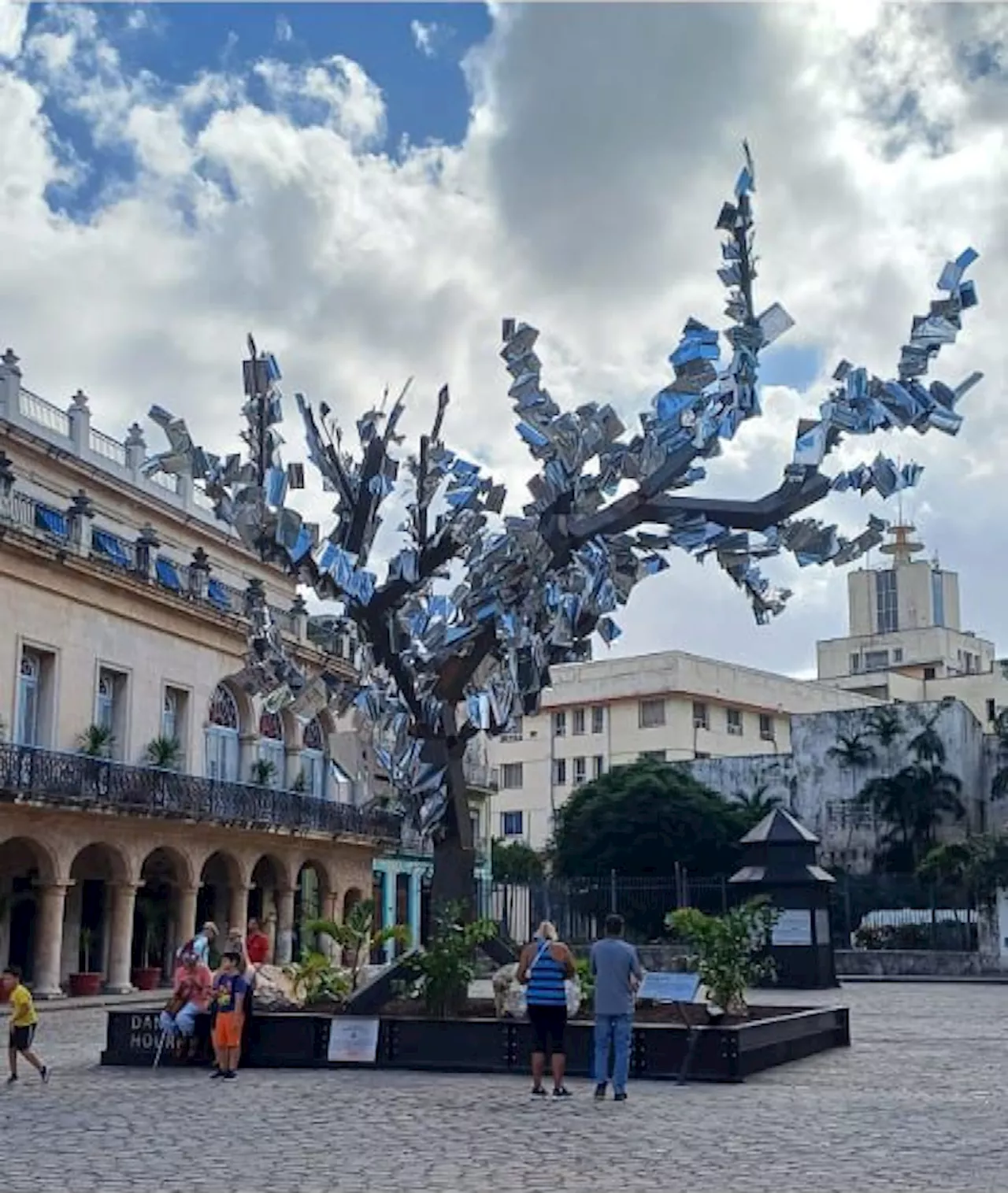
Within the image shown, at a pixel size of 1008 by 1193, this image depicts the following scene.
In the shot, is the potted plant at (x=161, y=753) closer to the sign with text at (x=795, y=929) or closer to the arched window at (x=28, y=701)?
the arched window at (x=28, y=701)

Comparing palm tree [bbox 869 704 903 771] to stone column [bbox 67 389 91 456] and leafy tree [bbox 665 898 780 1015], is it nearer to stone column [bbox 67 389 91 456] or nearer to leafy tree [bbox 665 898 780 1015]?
stone column [bbox 67 389 91 456]

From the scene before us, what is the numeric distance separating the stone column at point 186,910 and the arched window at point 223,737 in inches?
127

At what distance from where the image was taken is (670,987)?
14234mm

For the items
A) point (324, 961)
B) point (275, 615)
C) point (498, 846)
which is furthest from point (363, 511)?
point (498, 846)

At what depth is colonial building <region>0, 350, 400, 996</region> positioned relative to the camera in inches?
1116

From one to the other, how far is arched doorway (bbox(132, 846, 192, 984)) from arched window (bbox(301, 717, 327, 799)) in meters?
6.43

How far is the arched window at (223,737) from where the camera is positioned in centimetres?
3544

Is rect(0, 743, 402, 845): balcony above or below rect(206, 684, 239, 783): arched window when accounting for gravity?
below

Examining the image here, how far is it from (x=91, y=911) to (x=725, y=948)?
20.1 m

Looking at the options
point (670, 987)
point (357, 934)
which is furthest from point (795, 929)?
point (670, 987)

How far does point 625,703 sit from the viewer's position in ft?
231

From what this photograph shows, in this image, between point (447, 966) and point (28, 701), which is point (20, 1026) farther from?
point (28, 701)

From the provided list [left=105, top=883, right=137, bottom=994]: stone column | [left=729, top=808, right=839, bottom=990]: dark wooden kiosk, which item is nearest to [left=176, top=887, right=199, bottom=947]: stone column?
[left=105, top=883, right=137, bottom=994]: stone column

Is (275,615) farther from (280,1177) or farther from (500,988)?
(280,1177)
